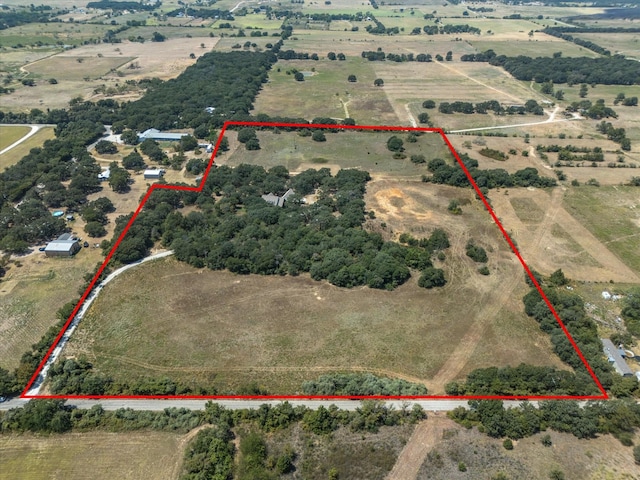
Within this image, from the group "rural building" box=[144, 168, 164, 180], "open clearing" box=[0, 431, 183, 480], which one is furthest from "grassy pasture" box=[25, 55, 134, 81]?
"open clearing" box=[0, 431, 183, 480]

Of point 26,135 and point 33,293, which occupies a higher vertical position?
point 33,293

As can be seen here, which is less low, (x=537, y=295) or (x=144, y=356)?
(x=537, y=295)

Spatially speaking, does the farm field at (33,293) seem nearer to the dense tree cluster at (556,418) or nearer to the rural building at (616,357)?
the dense tree cluster at (556,418)

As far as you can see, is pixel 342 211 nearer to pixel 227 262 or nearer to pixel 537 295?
pixel 227 262

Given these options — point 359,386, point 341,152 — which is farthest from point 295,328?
point 341,152

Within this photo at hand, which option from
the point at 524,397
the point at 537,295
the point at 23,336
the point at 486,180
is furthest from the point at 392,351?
the point at 486,180

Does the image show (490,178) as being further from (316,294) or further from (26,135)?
(26,135)
